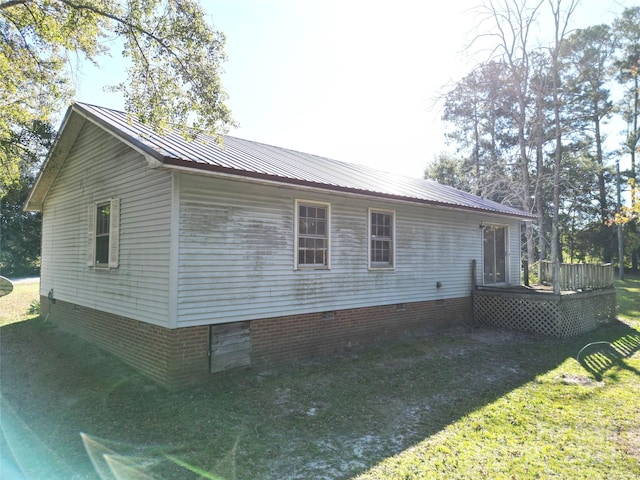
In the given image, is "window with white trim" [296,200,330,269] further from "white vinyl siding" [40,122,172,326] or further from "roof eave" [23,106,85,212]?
"roof eave" [23,106,85,212]

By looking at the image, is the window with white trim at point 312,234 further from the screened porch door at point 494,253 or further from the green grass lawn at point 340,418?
the screened porch door at point 494,253

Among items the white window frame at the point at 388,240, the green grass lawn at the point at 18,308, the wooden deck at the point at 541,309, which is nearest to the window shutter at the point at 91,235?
the green grass lawn at the point at 18,308

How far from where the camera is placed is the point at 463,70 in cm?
2220

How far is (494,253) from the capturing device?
44.8 feet

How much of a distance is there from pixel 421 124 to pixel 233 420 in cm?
2138

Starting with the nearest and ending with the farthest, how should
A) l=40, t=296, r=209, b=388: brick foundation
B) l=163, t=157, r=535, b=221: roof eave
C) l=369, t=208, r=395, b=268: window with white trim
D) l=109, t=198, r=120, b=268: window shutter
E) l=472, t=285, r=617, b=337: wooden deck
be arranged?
l=163, t=157, r=535, b=221: roof eave < l=40, t=296, r=209, b=388: brick foundation < l=109, t=198, r=120, b=268: window shutter < l=369, t=208, r=395, b=268: window with white trim < l=472, t=285, r=617, b=337: wooden deck

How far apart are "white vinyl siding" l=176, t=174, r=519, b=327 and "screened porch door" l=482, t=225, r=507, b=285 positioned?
3.17 meters

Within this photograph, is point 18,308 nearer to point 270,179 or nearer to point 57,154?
point 57,154

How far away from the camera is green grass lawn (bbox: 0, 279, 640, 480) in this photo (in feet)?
13.7

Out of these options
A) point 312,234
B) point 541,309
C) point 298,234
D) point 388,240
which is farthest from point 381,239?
point 541,309

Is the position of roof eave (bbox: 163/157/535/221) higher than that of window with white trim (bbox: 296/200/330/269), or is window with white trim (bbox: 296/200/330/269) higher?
roof eave (bbox: 163/157/535/221)

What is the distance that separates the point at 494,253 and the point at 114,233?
11.6 meters

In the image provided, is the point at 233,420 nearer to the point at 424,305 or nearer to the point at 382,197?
the point at 382,197

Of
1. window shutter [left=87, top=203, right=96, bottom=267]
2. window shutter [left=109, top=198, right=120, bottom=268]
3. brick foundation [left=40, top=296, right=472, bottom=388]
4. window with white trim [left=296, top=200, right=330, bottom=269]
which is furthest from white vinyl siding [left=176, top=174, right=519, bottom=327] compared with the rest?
window shutter [left=87, top=203, right=96, bottom=267]
